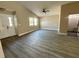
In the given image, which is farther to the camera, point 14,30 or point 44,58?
point 14,30

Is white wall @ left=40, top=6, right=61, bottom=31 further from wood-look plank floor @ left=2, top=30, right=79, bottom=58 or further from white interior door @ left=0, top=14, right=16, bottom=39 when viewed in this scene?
wood-look plank floor @ left=2, top=30, right=79, bottom=58

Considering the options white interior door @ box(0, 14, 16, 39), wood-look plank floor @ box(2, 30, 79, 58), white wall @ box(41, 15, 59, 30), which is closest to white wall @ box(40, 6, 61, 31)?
white wall @ box(41, 15, 59, 30)

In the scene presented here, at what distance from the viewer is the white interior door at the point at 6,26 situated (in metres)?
5.56

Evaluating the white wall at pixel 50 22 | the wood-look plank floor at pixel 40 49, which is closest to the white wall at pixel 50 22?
the white wall at pixel 50 22

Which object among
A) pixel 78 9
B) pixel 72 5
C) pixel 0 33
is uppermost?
pixel 72 5

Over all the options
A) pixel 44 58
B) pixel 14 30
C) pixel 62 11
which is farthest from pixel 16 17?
pixel 44 58

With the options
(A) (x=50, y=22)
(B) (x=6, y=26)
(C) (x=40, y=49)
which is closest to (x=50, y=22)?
(A) (x=50, y=22)

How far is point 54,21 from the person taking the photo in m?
11.5

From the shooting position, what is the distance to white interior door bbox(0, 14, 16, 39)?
556 centimetres

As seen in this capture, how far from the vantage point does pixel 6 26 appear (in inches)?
236

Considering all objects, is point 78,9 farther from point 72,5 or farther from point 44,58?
point 44,58

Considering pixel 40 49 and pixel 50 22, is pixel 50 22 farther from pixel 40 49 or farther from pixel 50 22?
pixel 40 49

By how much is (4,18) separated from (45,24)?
759 cm

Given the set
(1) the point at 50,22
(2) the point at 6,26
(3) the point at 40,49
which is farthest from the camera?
(1) the point at 50,22
